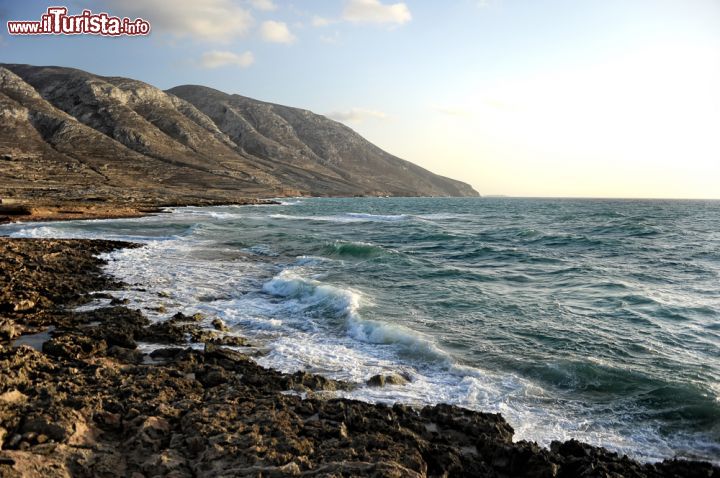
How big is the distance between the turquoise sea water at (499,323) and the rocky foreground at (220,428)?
118 cm

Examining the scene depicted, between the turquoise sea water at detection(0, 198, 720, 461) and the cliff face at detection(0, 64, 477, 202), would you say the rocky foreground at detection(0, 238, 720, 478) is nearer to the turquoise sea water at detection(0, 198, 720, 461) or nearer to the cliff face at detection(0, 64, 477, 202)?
the turquoise sea water at detection(0, 198, 720, 461)

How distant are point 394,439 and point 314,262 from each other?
20325 millimetres

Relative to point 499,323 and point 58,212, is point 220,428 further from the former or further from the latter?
point 58,212

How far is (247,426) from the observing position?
21.5 ft

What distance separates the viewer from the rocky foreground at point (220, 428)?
5555 mm

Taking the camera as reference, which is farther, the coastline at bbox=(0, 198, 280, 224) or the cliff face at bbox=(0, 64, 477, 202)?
the cliff face at bbox=(0, 64, 477, 202)

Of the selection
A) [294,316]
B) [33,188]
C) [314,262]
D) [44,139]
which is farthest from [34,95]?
[294,316]

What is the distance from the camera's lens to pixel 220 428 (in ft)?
21.0

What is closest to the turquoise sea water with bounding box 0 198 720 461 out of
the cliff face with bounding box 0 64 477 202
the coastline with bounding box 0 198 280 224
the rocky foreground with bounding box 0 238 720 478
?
the rocky foreground with bounding box 0 238 720 478

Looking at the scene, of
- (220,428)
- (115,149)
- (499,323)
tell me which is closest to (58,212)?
(499,323)

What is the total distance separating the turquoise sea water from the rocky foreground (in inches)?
46.5

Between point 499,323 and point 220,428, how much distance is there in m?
10.6

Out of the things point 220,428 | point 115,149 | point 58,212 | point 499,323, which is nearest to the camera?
point 220,428

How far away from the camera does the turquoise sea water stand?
9078 millimetres
